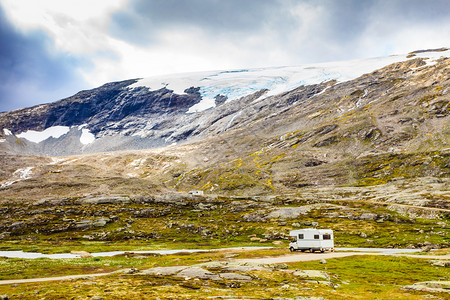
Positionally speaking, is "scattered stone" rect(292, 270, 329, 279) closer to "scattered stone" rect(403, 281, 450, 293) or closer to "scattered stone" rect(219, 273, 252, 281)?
"scattered stone" rect(219, 273, 252, 281)

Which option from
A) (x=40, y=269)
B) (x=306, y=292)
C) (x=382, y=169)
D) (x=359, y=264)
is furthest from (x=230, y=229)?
(x=382, y=169)

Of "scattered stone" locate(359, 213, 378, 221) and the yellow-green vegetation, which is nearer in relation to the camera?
the yellow-green vegetation

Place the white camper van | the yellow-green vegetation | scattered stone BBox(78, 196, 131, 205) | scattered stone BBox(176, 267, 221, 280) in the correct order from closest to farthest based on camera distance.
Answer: the yellow-green vegetation, scattered stone BBox(176, 267, 221, 280), the white camper van, scattered stone BBox(78, 196, 131, 205)

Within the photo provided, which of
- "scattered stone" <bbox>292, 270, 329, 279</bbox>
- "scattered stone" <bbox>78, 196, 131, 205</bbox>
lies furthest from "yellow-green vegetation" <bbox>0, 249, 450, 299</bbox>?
"scattered stone" <bbox>78, 196, 131, 205</bbox>

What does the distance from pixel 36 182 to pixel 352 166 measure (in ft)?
614

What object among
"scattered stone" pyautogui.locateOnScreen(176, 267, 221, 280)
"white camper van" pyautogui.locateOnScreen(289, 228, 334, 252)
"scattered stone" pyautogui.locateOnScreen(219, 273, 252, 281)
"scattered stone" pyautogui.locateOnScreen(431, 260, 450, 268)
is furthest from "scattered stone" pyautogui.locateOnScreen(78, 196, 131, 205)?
"scattered stone" pyautogui.locateOnScreen(431, 260, 450, 268)

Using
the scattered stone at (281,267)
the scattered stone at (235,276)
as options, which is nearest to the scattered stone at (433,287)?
the scattered stone at (281,267)

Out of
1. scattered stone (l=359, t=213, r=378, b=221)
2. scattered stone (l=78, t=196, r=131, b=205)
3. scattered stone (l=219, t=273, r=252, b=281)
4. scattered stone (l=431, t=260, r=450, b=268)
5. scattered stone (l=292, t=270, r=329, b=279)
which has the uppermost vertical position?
scattered stone (l=78, t=196, r=131, b=205)

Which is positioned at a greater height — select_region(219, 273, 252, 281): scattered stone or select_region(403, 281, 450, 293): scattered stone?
Result: select_region(219, 273, 252, 281): scattered stone

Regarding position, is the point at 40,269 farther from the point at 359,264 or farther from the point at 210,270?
the point at 359,264

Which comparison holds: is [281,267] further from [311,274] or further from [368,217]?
Answer: [368,217]

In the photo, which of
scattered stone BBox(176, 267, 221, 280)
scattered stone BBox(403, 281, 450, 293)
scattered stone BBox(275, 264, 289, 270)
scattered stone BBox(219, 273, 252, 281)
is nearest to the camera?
scattered stone BBox(403, 281, 450, 293)

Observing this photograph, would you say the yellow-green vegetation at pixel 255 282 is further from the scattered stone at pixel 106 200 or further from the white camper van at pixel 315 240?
the scattered stone at pixel 106 200

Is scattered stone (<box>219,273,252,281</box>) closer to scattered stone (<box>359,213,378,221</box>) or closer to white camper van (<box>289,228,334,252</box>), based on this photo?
white camper van (<box>289,228,334,252</box>)
